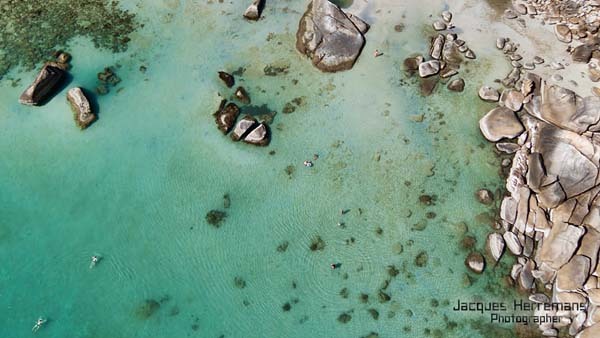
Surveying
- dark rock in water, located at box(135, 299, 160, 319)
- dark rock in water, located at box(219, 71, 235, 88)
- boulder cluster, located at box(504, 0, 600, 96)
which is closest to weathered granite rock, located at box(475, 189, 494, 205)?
boulder cluster, located at box(504, 0, 600, 96)

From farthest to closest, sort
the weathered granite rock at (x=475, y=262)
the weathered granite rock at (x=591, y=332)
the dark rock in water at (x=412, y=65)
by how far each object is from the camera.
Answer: the dark rock in water at (x=412, y=65) < the weathered granite rock at (x=475, y=262) < the weathered granite rock at (x=591, y=332)

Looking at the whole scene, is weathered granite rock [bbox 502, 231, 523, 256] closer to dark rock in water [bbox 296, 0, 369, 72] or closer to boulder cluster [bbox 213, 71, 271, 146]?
dark rock in water [bbox 296, 0, 369, 72]

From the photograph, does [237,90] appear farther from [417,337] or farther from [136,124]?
[417,337]

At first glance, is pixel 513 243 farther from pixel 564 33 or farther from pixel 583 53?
pixel 564 33

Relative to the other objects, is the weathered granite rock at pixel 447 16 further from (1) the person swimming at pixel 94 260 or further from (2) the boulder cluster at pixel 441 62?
(1) the person swimming at pixel 94 260

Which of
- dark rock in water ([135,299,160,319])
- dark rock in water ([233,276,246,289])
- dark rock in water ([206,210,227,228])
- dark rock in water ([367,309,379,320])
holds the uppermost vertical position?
dark rock in water ([206,210,227,228])

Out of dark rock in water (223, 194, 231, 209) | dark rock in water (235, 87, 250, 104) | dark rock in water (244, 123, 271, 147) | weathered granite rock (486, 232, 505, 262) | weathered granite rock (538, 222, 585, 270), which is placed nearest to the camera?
weathered granite rock (538, 222, 585, 270)

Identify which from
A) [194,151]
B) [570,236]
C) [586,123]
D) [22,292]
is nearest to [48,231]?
[22,292]

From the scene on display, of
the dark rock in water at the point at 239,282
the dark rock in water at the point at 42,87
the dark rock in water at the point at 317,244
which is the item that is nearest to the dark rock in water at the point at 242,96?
the dark rock in water at the point at 317,244
